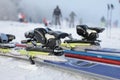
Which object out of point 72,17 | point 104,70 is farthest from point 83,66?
point 72,17

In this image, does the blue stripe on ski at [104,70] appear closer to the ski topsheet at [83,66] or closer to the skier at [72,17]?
the ski topsheet at [83,66]

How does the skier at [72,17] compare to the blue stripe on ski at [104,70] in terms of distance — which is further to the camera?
the skier at [72,17]

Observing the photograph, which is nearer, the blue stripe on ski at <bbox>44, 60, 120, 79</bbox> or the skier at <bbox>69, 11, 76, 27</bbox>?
the blue stripe on ski at <bbox>44, 60, 120, 79</bbox>

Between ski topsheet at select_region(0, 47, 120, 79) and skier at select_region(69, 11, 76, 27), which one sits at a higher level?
skier at select_region(69, 11, 76, 27)

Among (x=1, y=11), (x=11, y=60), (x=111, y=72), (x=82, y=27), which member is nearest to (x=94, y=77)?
(x=111, y=72)

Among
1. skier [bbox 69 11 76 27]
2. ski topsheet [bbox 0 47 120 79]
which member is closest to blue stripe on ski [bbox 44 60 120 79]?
ski topsheet [bbox 0 47 120 79]

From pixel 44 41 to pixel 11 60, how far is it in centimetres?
103

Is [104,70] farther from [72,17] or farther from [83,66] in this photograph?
[72,17]

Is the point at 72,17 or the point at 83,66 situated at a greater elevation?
the point at 72,17

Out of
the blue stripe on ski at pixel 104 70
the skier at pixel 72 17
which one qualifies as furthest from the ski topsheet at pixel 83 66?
the skier at pixel 72 17

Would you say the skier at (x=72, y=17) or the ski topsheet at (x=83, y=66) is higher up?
the skier at (x=72, y=17)

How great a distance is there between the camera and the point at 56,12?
14977mm

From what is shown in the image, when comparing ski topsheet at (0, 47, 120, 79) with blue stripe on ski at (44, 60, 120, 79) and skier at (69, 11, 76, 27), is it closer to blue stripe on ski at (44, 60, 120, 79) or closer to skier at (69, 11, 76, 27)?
blue stripe on ski at (44, 60, 120, 79)

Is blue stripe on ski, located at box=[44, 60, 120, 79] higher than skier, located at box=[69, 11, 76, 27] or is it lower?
lower
